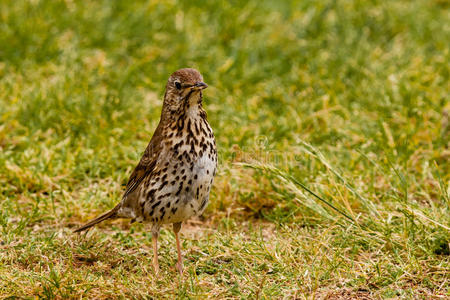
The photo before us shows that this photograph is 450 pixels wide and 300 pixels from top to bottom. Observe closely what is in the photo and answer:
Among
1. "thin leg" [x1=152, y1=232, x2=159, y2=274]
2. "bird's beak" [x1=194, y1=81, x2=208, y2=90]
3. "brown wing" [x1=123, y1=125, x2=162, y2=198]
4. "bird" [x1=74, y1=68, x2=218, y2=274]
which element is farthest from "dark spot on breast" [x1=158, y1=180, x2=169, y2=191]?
"bird's beak" [x1=194, y1=81, x2=208, y2=90]

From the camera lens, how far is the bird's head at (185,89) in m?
4.88

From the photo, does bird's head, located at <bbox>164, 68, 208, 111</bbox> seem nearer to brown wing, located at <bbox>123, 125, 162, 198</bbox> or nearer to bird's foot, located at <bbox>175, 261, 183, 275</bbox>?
brown wing, located at <bbox>123, 125, 162, 198</bbox>

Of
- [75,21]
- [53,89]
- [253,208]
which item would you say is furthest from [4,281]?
[75,21]

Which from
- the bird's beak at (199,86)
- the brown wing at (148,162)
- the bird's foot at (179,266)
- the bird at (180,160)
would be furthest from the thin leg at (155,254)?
the bird's beak at (199,86)

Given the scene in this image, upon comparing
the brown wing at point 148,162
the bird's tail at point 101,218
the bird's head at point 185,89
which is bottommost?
the bird's tail at point 101,218

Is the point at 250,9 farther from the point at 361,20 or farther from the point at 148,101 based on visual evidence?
the point at 148,101

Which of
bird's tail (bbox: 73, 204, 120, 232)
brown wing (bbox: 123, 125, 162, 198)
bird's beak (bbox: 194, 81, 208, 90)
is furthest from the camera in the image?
bird's tail (bbox: 73, 204, 120, 232)

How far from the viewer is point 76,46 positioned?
27.3 feet

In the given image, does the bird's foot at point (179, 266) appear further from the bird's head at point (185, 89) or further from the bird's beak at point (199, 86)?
the bird's beak at point (199, 86)

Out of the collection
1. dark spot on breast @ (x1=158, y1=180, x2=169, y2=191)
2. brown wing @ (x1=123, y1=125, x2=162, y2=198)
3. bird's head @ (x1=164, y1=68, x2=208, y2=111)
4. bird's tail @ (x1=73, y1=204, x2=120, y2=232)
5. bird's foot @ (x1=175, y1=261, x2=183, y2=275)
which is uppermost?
bird's head @ (x1=164, y1=68, x2=208, y2=111)

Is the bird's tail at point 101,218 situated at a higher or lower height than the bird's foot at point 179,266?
higher

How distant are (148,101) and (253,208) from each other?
2.13m

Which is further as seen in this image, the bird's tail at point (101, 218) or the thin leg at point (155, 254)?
the bird's tail at point (101, 218)

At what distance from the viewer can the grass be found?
4824mm
